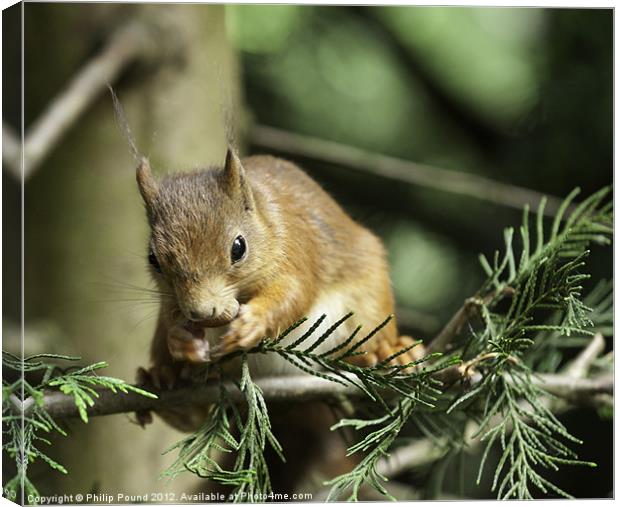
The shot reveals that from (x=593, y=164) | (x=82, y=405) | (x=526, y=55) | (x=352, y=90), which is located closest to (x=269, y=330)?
(x=82, y=405)

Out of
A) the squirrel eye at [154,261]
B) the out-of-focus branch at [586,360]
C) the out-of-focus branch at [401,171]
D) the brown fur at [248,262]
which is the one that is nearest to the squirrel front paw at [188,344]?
the brown fur at [248,262]

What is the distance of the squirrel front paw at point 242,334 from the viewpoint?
1670 mm

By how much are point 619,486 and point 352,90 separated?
1945mm

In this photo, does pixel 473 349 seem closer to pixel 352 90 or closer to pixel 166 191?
pixel 166 191

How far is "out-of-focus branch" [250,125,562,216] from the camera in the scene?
104 inches

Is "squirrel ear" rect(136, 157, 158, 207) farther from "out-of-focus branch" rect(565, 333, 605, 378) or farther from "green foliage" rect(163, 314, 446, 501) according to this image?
"out-of-focus branch" rect(565, 333, 605, 378)

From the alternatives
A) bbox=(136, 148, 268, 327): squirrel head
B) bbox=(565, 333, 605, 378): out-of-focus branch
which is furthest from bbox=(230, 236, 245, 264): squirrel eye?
bbox=(565, 333, 605, 378): out-of-focus branch

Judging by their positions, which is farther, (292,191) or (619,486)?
(619,486)

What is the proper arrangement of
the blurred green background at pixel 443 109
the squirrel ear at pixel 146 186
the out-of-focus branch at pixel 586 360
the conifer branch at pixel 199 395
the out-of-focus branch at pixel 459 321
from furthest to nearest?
the blurred green background at pixel 443 109, the out-of-focus branch at pixel 586 360, the out-of-focus branch at pixel 459 321, the squirrel ear at pixel 146 186, the conifer branch at pixel 199 395

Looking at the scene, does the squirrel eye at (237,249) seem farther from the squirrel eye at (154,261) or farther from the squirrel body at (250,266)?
the squirrel eye at (154,261)

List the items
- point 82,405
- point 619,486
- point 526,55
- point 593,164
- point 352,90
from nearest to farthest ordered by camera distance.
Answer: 1. point 82,405
2. point 619,486
3. point 593,164
4. point 526,55
5. point 352,90

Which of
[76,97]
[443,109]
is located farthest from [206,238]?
[443,109]

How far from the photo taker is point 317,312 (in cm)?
193

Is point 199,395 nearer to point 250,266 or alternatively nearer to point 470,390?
point 250,266
